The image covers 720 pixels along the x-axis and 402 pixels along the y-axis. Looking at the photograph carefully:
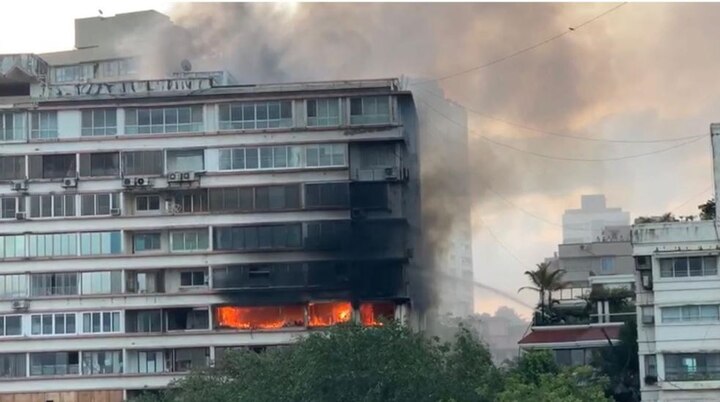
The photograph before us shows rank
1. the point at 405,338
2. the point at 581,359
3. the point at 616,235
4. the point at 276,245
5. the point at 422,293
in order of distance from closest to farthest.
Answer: the point at 405,338 < the point at 581,359 < the point at 276,245 < the point at 422,293 < the point at 616,235

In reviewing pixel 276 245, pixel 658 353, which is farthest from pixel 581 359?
pixel 276 245

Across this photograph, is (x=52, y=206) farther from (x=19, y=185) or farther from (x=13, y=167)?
(x=13, y=167)

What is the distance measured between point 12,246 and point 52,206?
318 cm

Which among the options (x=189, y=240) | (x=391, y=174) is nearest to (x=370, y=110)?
(x=391, y=174)

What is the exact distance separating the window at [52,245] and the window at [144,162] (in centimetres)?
479

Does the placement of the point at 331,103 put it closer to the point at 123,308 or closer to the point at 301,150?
the point at 301,150

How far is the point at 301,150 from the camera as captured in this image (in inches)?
2906

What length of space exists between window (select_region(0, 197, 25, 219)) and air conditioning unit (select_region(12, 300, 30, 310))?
4767mm

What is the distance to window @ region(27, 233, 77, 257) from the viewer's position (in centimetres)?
7481

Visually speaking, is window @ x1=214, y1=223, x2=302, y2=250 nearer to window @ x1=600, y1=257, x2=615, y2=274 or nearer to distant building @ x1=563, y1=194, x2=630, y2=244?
window @ x1=600, y1=257, x2=615, y2=274

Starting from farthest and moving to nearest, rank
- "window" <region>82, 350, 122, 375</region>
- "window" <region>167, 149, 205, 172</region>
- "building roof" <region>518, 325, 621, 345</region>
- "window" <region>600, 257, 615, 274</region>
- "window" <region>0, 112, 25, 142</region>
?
"window" <region>600, 257, 615, 274</region> < "window" <region>0, 112, 25, 142</region> < "window" <region>167, 149, 205, 172</region> < "window" <region>82, 350, 122, 375</region> < "building roof" <region>518, 325, 621, 345</region>

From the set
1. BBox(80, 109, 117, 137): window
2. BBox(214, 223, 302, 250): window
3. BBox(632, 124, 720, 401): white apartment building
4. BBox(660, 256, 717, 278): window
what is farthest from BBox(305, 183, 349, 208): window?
BBox(660, 256, 717, 278): window

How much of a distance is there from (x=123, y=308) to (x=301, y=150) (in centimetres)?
1298

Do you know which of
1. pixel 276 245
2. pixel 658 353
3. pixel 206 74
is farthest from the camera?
pixel 206 74
